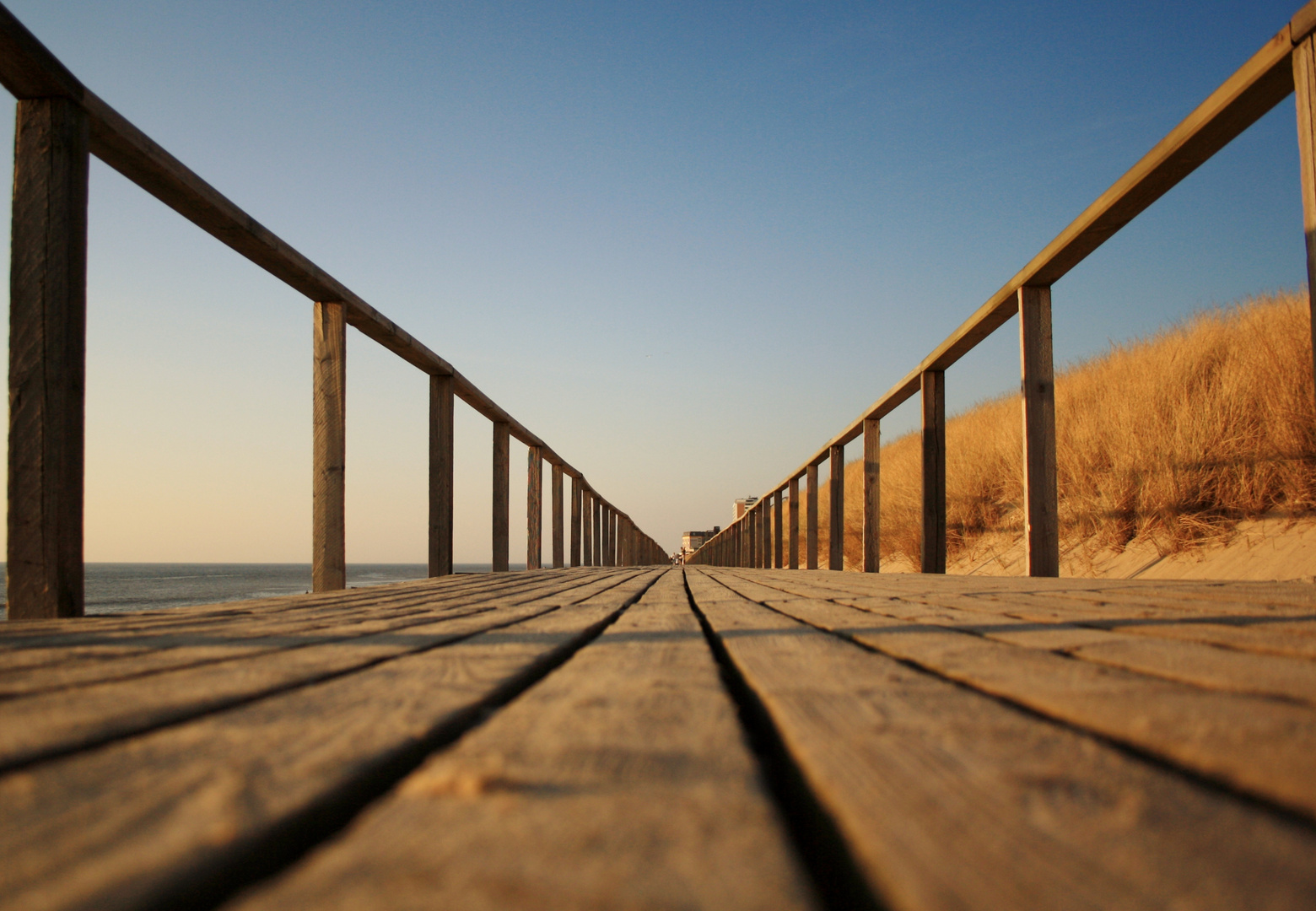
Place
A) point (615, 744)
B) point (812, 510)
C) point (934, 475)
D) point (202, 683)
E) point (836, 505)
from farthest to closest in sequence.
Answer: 1. point (812, 510)
2. point (836, 505)
3. point (934, 475)
4. point (202, 683)
5. point (615, 744)

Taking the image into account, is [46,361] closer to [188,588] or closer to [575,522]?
[575,522]

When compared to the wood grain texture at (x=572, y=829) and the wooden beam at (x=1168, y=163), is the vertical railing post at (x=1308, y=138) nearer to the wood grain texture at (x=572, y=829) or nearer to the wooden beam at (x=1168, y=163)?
the wooden beam at (x=1168, y=163)

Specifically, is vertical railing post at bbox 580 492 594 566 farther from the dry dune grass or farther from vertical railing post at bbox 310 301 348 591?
vertical railing post at bbox 310 301 348 591

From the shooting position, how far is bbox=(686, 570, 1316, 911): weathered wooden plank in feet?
1.19

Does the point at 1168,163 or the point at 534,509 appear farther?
the point at 534,509

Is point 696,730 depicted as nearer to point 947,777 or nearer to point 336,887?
point 947,777

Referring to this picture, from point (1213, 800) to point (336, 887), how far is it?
1.78 ft

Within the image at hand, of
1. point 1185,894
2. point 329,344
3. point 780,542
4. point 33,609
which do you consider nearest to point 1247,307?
point 780,542

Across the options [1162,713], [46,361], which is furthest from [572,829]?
[46,361]

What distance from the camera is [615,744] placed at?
62cm

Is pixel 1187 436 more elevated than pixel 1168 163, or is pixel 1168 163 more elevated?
pixel 1168 163

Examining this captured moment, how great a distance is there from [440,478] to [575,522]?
4420 millimetres

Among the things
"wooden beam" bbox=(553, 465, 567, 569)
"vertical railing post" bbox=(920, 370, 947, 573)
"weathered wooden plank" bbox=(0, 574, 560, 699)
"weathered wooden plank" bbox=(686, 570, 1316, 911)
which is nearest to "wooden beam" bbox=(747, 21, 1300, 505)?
"vertical railing post" bbox=(920, 370, 947, 573)

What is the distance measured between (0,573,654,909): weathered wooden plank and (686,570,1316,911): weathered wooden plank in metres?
0.34
